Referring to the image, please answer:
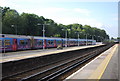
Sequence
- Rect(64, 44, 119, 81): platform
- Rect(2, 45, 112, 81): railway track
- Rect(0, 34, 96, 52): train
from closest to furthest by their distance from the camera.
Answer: Rect(2, 45, 112, 81): railway track → Rect(64, 44, 119, 81): platform → Rect(0, 34, 96, 52): train

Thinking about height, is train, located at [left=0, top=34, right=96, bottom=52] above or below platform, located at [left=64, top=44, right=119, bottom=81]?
above

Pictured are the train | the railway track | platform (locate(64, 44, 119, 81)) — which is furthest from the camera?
the train

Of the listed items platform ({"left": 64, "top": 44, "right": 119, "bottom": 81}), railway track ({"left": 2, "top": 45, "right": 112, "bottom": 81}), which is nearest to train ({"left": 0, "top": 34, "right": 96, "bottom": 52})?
railway track ({"left": 2, "top": 45, "right": 112, "bottom": 81})

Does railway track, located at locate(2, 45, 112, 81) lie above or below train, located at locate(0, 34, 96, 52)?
below

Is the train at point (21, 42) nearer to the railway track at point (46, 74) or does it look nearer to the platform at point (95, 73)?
the railway track at point (46, 74)

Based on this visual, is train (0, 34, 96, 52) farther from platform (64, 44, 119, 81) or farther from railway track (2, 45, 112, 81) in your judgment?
platform (64, 44, 119, 81)

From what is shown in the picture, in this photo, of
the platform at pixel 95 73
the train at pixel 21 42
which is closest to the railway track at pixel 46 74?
the platform at pixel 95 73

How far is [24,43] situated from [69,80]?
30042 mm

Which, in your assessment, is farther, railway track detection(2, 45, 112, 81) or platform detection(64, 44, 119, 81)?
platform detection(64, 44, 119, 81)

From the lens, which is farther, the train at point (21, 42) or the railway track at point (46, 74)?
the train at point (21, 42)

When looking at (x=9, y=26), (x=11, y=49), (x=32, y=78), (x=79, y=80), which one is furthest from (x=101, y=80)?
(x=9, y=26)

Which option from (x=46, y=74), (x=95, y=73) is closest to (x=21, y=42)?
(x=46, y=74)

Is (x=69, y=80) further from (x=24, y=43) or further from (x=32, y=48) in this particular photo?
(x=32, y=48)

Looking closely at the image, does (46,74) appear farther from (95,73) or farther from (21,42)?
(21,42)
